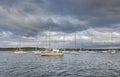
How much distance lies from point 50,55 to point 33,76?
95.9 m

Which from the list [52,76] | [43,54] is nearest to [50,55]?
[43,54]

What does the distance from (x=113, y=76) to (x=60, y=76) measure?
11907 mm

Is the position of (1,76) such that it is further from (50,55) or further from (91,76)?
(50,55)

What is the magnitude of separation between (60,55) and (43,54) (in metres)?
11.8

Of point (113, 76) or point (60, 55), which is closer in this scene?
point (113, 76)

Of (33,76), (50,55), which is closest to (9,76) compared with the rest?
(33,76)

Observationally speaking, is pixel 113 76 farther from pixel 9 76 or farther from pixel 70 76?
pixel 9 76

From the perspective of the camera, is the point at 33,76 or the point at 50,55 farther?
the point at 50,55

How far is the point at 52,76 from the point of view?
157ft

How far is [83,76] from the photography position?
1884 inches

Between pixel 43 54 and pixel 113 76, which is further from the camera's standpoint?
pixel 43 54

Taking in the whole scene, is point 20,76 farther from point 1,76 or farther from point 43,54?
point 43,54

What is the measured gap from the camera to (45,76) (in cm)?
4769

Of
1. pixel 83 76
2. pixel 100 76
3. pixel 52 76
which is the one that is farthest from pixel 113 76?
pixel 52 76
